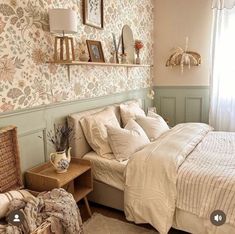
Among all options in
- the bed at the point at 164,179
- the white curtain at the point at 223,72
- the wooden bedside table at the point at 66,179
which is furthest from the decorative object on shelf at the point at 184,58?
the wooden bedside table at the point at 66,179

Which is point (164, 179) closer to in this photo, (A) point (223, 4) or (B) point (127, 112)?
(B) point (127, 112)

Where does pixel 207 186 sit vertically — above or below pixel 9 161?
below

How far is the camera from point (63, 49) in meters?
2.29

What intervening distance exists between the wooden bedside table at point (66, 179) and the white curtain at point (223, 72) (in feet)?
8.31

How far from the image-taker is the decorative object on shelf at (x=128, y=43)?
11.3ft

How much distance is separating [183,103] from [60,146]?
276 centimetres

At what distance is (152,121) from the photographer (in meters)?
3.04

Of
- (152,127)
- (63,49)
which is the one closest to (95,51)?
(63,49)

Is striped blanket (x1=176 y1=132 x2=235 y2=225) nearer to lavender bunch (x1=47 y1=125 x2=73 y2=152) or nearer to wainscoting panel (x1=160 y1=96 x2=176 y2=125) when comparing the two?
lavender bunch (x1=47 y1=125 x2=73 y2=152)

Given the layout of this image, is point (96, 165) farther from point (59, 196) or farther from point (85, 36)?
point (85, 36)

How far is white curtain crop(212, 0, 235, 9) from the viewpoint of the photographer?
3598 millimetres

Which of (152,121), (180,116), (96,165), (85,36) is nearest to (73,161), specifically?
(96,165)

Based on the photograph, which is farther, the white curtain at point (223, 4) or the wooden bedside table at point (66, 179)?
the white curtain at point (223, 4)

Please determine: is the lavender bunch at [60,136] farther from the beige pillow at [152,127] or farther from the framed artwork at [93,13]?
the framed artwork at [93,13]
